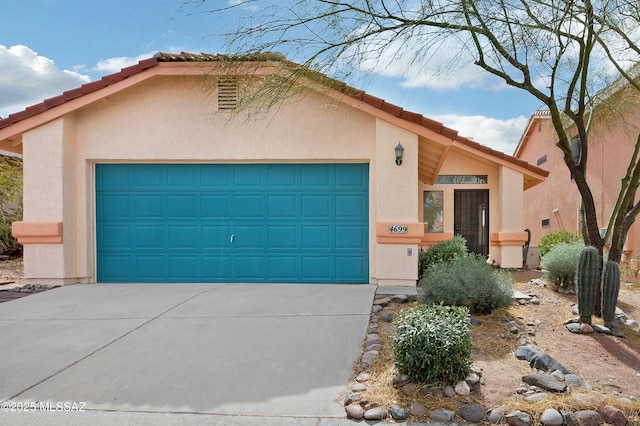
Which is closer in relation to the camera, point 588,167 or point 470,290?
point 470,290

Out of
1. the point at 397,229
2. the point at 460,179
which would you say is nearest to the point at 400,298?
the point at 397,229

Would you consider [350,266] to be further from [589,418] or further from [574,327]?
[589,418]

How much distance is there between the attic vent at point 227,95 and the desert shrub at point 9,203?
8.04 metres

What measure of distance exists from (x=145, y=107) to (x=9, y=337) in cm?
509

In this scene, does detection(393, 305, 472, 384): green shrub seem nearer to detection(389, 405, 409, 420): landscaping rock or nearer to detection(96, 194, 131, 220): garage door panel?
detection(389, 405, 409, 420): landscaping rock

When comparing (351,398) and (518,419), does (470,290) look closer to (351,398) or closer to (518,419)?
(518,419)

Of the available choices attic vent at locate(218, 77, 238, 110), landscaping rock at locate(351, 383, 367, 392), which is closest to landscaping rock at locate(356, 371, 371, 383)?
landscaping rock at locate(351, 383, 367, 392)

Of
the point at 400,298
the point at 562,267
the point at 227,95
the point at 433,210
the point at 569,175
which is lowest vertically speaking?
the point at 400,298

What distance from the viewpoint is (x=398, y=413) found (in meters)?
3.59

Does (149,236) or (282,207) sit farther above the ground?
(282,207)

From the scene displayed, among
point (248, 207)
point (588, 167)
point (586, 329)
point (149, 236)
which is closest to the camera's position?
point (586, 329)

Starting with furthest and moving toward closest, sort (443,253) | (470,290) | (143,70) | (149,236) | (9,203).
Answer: (9,203), (443,253), (149,236), (143,70), (470,290)

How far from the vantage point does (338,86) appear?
23.8 feet

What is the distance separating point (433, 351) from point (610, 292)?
3.70m
